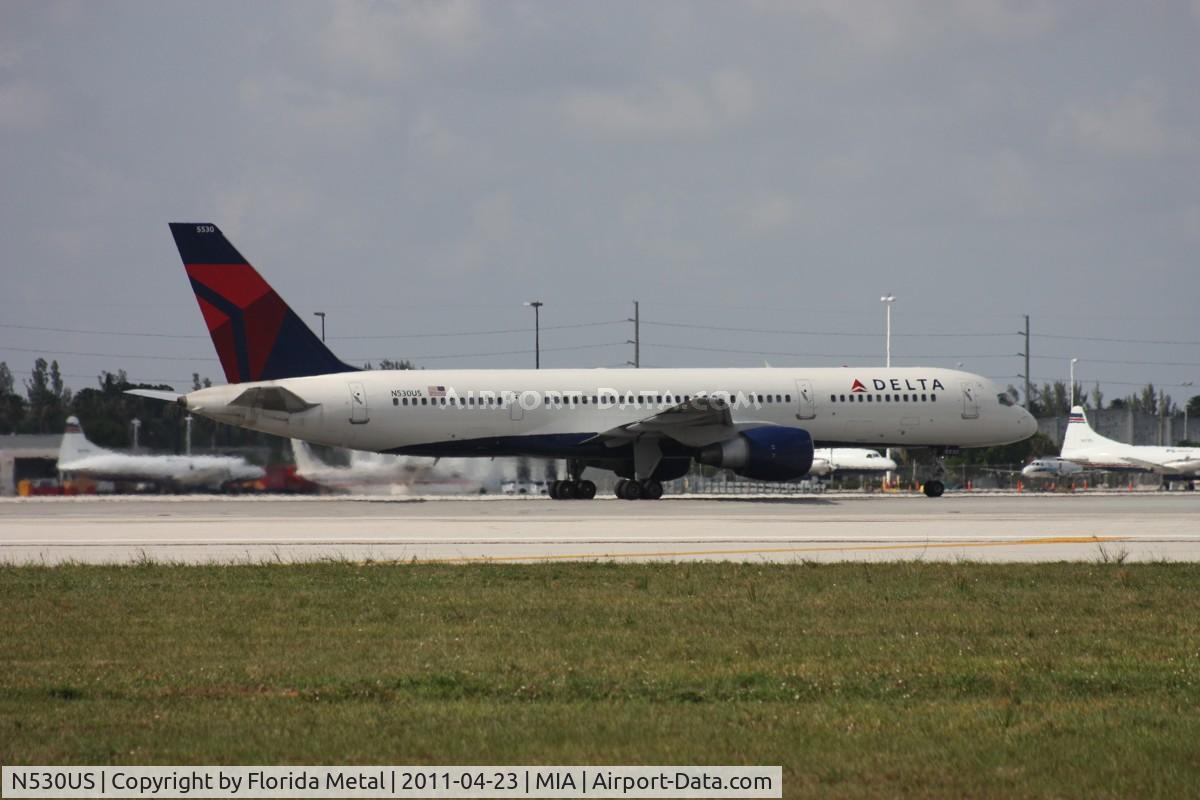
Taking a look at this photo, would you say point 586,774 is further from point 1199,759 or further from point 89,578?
point 89,578

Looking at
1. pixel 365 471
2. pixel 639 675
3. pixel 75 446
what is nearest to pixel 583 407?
pixel 365 471

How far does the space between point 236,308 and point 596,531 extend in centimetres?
1810

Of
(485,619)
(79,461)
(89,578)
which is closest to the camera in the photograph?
(485,619)

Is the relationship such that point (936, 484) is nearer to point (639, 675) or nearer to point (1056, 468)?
point (639, 675)

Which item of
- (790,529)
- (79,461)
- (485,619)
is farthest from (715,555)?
(79,461)

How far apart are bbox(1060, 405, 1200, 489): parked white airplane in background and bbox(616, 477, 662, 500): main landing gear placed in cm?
4229

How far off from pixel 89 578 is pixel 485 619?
22.4 ft

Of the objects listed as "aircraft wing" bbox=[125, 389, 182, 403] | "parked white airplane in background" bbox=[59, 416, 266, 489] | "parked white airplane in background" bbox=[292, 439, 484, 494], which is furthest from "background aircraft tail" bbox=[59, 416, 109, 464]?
"parked white airplane in background" bbox=[292, 439, 484, 494]

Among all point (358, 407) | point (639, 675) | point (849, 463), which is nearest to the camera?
point (639, 675)

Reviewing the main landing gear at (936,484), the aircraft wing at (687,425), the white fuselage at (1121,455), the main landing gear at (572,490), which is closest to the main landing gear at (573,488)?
the main landing gear at (572,490)

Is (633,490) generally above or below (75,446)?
below

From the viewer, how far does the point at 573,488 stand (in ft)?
149

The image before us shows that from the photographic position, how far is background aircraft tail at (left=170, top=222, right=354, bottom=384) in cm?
4178

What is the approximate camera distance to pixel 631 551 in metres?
23.4
